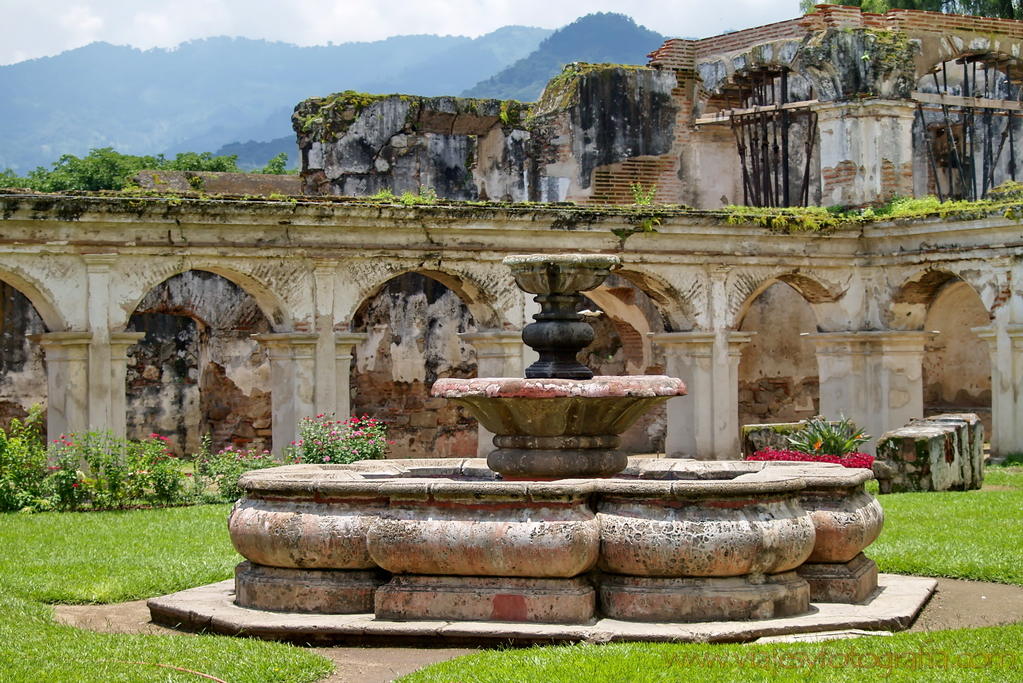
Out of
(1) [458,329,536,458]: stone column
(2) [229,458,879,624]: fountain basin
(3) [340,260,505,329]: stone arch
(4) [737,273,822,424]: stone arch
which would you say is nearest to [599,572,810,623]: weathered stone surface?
(2) [229,458,879,624]: fountain basin

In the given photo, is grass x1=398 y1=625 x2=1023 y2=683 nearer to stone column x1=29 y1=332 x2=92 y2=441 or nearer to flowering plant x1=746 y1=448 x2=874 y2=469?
flowering plant x1=746 y1=448 x2=874 y2=469

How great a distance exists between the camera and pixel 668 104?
20.2 m

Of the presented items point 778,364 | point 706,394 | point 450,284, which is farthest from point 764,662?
point 778,364

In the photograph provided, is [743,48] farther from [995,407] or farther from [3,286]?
[3,286]

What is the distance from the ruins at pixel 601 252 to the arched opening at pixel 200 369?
41 millimetres

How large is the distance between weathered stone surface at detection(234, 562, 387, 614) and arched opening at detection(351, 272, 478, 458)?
13160mm

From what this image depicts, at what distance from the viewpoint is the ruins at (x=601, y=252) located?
565 inches

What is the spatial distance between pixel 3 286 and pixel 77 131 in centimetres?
16267

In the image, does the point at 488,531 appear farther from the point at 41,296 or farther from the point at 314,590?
the point at 41,296

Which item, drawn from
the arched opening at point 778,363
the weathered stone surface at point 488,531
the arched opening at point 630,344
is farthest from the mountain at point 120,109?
the weathered stone surface at point 488,531

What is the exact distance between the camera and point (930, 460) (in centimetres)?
1279

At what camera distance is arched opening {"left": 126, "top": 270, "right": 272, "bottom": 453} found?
1953 centimetres

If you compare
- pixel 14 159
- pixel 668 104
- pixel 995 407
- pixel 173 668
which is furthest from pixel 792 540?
pixel 14 159

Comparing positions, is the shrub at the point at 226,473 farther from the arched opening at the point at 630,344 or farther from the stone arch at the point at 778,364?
the stone arch at the point at 778,364
